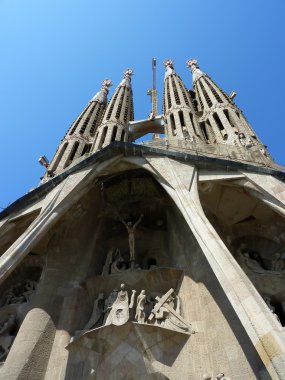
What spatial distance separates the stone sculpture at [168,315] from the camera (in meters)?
7.27

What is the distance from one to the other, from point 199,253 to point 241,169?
A: 2.27m

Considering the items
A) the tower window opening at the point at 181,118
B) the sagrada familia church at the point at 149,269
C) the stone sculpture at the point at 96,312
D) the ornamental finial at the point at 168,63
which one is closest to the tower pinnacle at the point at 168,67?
the ornamental finial at the point at 168,63

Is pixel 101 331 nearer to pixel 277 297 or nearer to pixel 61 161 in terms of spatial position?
pixel 277 297

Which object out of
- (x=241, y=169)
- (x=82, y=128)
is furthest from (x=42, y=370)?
(x=82, y=128)

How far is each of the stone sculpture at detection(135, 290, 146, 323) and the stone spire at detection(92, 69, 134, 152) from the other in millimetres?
9017

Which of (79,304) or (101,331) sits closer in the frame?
(101,331)

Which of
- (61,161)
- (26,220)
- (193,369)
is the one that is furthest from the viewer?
(61,161)

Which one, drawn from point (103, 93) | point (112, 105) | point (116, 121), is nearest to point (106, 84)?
point (103, 93)

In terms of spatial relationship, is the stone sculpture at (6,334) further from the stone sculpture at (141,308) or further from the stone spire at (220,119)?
the stone spire at (220,119)

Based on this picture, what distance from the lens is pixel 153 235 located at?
1079 centimetres

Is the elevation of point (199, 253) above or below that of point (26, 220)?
below

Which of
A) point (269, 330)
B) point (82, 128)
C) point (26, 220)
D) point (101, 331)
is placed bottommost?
point (269, 330)

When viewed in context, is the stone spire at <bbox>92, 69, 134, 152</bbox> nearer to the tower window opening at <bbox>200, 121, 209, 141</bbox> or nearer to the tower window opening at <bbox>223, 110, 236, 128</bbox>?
the tower window opening at <bbox>200, 121, 209, 141</bbox>

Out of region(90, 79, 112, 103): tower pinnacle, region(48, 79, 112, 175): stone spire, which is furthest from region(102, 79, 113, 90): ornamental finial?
region(48, 79, 112, 175): stone spire
